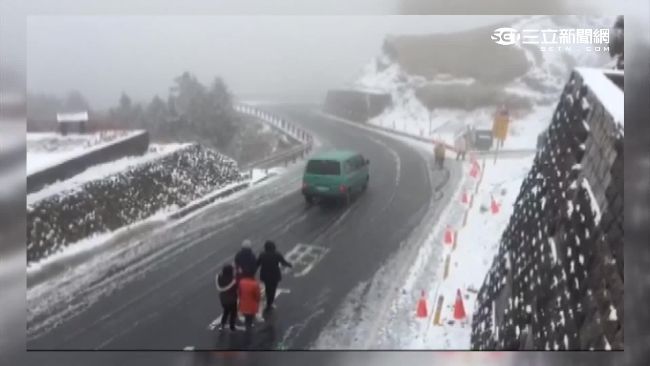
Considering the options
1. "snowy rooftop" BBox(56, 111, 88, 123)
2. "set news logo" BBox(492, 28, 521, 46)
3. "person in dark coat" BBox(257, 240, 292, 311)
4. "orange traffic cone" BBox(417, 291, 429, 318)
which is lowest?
"orange traffic cone" BBox(417, 291, 429, 318)

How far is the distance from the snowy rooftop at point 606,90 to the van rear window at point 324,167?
1.33 m

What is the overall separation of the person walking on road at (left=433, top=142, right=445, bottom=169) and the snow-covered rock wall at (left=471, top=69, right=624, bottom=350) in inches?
17.1

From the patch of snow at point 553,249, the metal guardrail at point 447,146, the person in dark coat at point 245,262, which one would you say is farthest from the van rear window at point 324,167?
the patch of snow at point 553,249

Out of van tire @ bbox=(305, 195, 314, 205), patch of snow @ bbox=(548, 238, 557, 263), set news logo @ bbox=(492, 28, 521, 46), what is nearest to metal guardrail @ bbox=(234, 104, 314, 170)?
van tire @ bbox=(305, 195, 314, 205)

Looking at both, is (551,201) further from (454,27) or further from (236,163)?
(236,163)

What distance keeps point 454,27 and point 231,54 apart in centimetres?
115

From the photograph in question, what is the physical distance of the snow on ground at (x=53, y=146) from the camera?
3.70m

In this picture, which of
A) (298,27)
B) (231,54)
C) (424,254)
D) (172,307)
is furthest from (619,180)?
(172,307)

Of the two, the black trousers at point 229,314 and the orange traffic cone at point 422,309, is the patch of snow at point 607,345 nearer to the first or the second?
the orange traffic cone at point 422,309

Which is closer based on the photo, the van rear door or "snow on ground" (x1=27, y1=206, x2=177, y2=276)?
"snow on ground" (x1=27, y1=206, x2=177, y2=276)

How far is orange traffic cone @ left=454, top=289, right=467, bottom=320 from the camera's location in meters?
3.66

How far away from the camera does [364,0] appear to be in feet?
12.2

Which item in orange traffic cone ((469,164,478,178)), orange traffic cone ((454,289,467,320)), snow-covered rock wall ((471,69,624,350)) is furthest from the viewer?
orange traffic cone ((469,164,478,178))

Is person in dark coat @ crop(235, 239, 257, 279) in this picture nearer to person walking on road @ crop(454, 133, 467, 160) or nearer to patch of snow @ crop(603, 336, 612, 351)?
person walking on road @ crop(454, 133, 467, 160)
